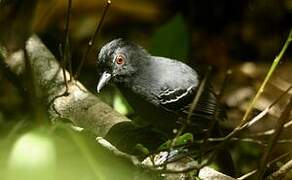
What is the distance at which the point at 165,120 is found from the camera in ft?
12.3

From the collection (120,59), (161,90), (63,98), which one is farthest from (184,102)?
(63,98)

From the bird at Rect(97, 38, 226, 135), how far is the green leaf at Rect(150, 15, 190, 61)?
0.26 meters

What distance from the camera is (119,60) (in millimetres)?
3609

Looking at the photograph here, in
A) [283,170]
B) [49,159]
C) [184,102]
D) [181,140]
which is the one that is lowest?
[184,102]

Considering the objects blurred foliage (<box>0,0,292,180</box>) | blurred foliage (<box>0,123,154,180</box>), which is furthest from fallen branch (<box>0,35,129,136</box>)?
blurred foliage (<box>0,123,154,180</box>)

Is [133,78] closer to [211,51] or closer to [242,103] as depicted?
[242,103]

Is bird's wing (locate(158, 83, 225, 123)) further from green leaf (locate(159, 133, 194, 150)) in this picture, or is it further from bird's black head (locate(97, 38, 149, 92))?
green leaf (locate(159, 133, 194, 150))

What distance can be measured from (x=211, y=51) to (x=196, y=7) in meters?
0.51

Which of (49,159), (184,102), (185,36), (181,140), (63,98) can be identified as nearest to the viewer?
(49,159)

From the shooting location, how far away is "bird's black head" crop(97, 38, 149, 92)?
3.51 meters

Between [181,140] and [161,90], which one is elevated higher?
[181,140]

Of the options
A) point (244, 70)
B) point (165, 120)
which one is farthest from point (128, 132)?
point (244, 70)

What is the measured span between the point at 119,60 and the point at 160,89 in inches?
13.6

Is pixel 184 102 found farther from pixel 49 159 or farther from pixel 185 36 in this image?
pixel 49 159
